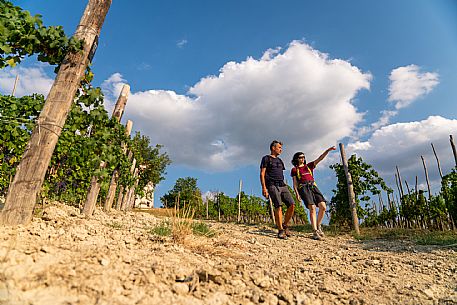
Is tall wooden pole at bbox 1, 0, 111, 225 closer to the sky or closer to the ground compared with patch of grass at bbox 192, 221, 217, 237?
closer to the sky

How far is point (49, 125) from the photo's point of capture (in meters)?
2.73

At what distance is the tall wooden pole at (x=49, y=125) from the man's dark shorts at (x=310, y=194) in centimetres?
448

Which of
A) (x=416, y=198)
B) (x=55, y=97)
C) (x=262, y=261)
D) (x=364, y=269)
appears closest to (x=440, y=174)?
(x=416, y=198)

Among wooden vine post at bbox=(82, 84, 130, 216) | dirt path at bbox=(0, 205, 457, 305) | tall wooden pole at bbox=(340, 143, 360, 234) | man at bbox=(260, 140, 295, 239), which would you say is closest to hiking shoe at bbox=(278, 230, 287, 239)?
man at bbox=(260, 140, 295, 239)

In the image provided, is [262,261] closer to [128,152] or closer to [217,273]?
[217,273]

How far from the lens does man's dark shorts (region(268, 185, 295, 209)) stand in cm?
526

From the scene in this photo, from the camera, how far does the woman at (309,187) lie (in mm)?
5645

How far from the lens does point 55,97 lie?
9.26 ft

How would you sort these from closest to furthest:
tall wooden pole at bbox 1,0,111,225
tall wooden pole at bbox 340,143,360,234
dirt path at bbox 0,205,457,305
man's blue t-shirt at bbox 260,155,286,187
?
1. dirt path at bbox 0,205,457,305
2. tall wooden pole at bbox 1,0,111,225
3. man's blue t-shirt at bbox 260,155,286,187
4. tall wooden pole at bbox 340,143,360,234

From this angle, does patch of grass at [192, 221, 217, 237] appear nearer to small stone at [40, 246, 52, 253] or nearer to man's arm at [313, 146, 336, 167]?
small stone at [40, 246, 52, 253]

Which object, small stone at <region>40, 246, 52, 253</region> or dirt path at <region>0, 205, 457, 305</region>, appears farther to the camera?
small stone at <region>40, 246, 52, 253</region>

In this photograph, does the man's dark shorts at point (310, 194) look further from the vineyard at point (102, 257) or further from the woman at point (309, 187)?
the vineyard at point (102, 257)

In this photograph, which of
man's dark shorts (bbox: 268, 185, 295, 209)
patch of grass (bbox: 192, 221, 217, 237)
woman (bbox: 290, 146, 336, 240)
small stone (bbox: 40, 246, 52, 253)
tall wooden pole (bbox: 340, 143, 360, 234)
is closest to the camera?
small stone (bbox: 40, 246, 52, 253)

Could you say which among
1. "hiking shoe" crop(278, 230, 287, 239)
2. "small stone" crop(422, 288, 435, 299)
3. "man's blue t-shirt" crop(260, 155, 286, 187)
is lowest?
"small stone" crop(422, 288, 435, 299)
